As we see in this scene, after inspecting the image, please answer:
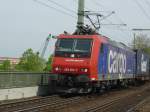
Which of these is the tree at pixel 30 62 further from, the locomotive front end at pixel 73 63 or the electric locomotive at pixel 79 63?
the locomotive front end at pixel 73 63

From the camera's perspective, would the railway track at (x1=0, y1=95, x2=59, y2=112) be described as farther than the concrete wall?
No

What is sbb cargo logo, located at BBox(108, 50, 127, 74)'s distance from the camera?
79.8 feet

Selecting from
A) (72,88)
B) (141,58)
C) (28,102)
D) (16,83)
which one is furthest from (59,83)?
(141,58)

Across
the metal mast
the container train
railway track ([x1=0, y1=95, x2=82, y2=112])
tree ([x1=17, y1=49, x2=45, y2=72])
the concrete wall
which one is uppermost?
the metal mast

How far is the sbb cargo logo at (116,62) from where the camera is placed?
24312 mm

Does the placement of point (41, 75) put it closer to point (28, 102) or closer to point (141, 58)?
point (28, 102)

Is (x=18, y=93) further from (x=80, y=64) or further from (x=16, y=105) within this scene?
(x=16, y=105)

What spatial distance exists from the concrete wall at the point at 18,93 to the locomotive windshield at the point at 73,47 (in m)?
2.36

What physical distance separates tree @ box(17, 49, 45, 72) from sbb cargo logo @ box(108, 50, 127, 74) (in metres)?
24.1

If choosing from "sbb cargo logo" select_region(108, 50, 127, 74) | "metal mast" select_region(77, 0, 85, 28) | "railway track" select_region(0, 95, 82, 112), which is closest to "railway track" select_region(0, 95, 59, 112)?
"railway track" select_region(0, 95, 82, 112)

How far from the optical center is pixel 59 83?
21406mm

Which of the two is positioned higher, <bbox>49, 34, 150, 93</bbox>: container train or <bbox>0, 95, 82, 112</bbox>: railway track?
<bbox>49, 34, 150, 93</bbox>: container train

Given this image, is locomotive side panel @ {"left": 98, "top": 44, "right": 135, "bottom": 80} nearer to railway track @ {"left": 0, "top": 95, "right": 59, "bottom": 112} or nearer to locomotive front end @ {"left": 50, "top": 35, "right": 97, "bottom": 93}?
locomotive front end @ {"left": 50, "top": 35, "right": 97, "bottom": 93}

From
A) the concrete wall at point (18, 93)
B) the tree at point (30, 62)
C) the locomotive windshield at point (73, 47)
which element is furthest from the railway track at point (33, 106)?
the tree at point (30, 62)
